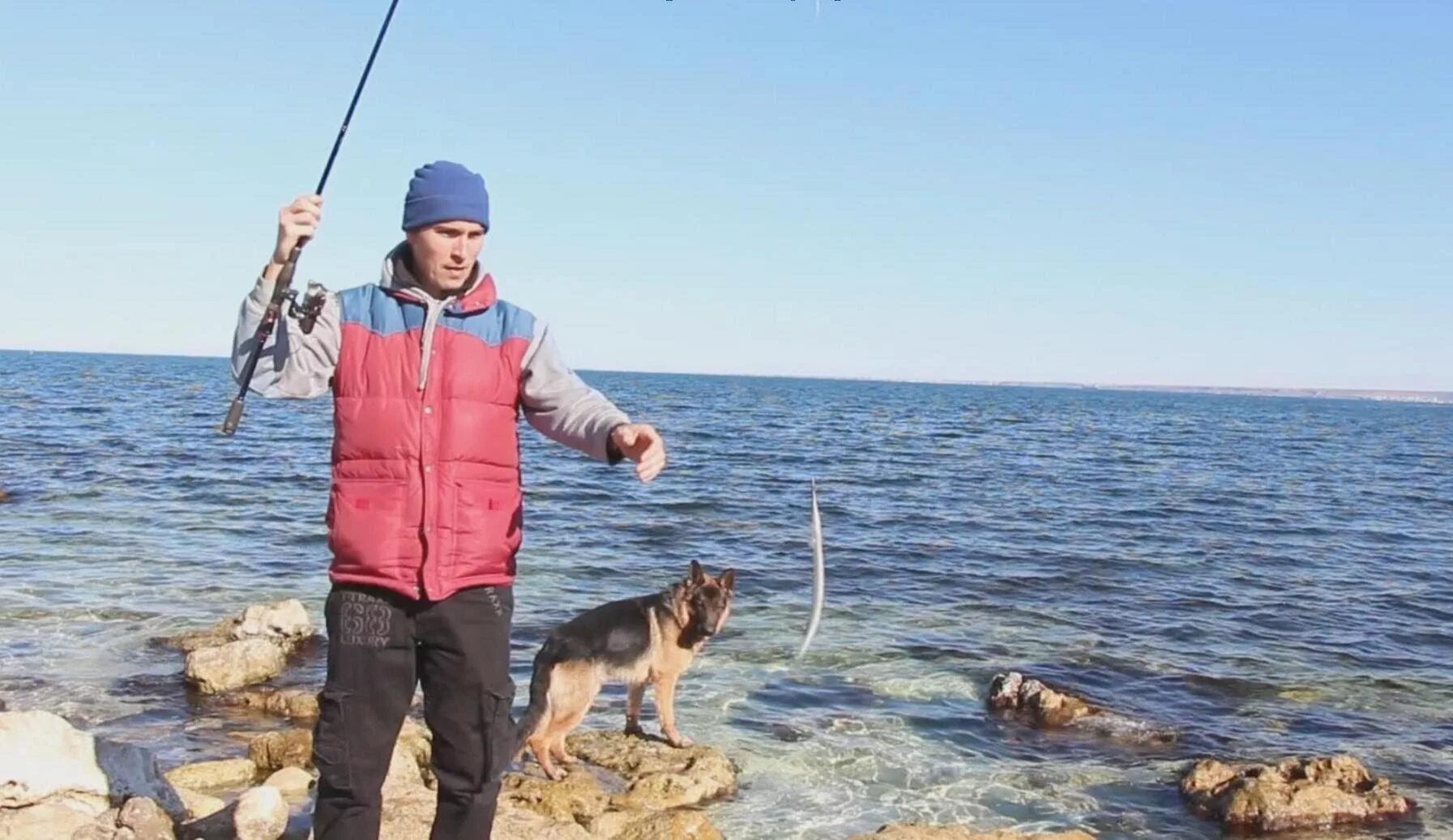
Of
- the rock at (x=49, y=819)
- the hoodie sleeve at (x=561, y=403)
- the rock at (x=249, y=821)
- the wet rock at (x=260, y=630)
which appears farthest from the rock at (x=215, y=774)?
the hoodie sleeve at (x=561, y=403)

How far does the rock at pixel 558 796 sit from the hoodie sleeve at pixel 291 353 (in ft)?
12.0

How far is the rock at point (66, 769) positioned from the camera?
5.93 metres

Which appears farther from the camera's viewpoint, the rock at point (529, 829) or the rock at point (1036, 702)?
the rock at point (1036, 702)

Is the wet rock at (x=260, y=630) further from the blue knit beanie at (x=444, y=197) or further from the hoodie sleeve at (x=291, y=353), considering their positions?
the blue knit beanie at (x=444, y=197)

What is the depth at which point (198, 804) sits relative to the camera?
21.3 feet

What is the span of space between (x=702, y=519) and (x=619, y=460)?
18929 mm

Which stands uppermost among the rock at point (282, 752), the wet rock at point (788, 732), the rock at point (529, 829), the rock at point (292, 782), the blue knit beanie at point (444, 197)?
the blue knit beanie at point (444, 197)

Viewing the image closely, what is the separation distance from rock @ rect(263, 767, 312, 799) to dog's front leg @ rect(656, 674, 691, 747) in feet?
8.62

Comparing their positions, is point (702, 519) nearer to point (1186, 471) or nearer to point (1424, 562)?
point (1424, 562)

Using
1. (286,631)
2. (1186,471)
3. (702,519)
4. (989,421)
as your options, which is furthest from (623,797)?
(989,421)

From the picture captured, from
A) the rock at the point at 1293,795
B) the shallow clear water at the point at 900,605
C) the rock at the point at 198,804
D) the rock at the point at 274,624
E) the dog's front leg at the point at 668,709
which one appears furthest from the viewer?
the rock at the point at 274,624

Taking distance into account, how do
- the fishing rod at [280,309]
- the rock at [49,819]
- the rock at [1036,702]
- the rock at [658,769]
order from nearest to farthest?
the fishing rod at [280,309], the rock at [49,819], the rock at [658,769], the rock at [1036,702]

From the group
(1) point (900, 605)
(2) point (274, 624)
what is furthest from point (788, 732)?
(1) point (900, 605)

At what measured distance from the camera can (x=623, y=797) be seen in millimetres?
7480
